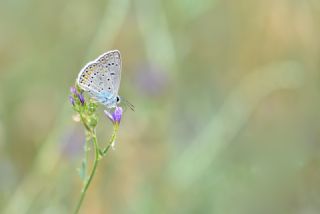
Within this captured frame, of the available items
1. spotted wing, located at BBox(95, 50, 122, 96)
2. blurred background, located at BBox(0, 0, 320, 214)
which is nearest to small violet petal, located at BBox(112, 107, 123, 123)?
spotted wing, located at BBox(95, 50, 122, 96)

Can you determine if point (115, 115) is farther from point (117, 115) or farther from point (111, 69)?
point (111, 69)

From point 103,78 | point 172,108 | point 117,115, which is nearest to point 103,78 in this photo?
point 103,78

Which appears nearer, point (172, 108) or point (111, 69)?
point (111, 69)

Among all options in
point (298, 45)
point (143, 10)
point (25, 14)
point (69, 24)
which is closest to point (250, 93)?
point (143, 10)

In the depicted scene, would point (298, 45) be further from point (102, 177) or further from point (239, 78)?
point (102, 177)

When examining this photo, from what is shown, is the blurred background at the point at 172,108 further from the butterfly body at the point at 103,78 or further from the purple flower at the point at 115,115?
the purple flower at the point at 115,115

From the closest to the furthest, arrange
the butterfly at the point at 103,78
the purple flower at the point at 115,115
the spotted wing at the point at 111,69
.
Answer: the purple flower at the point at 115,115, the butterfly at the point at 103,78, the spotted wing at the point at 111,69

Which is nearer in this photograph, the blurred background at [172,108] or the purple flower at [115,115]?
the purple flower at [115,115]

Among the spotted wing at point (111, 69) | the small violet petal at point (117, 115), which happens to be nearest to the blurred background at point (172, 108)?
the spotted wing at point (111, 69)
